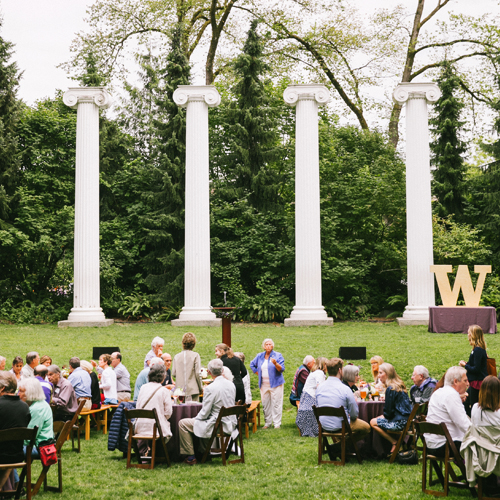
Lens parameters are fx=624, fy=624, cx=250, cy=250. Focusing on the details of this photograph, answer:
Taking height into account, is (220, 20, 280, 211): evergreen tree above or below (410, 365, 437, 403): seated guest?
above

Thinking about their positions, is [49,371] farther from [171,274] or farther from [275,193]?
[275,193]

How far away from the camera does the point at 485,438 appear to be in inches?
291

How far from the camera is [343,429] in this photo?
9.58 meters

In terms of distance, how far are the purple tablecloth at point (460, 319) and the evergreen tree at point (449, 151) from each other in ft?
39.1

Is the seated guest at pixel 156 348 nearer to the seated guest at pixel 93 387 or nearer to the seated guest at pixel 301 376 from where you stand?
the seated guest at pixel 93 387

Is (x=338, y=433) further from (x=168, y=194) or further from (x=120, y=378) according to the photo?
(x=168, y=194)

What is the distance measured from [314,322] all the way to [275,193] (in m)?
10.6

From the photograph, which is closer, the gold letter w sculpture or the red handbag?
the red handbag

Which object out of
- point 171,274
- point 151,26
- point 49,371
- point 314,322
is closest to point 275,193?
point 171,274

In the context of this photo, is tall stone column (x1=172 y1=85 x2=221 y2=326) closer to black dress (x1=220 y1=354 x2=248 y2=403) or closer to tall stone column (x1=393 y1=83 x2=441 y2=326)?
tall stone column (x1=393 y1=83 x2=441 y2=326)

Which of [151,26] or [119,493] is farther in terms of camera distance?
[151,26]

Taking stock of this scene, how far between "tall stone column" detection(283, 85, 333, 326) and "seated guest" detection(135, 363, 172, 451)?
699 inches

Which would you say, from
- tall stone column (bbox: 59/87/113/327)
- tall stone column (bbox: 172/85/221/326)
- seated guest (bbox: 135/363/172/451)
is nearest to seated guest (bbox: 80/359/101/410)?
seated guest (bbox: 135/363/172/451)

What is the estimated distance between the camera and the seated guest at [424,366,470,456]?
8.30 meters
